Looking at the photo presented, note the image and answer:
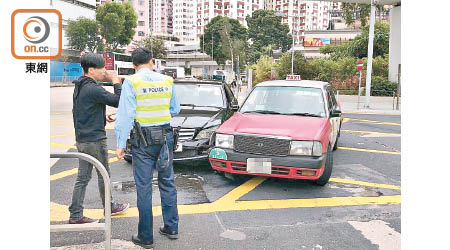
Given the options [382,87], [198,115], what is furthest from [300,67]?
[198,115]

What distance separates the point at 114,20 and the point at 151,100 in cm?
5965

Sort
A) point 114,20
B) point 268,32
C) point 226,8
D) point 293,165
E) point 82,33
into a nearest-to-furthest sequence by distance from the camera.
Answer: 1. point 293,165
2. point 82,33
3. point 114,20
4. point 268,32
5. point 226,8

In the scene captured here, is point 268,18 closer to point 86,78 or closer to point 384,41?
point 384,41

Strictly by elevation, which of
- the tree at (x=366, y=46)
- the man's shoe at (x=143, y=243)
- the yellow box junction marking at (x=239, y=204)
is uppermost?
the tree at (x=366, y=46)

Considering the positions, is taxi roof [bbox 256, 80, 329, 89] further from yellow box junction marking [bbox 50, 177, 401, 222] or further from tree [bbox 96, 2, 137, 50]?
tree [bbox 96, 2, 137, 50]

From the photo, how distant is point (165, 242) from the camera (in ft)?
13.0

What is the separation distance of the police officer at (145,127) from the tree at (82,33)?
183 feet

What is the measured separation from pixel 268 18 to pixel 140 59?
9420 cm

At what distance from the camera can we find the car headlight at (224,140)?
5.68m

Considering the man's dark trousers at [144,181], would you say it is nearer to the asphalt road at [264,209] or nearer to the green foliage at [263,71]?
the asphalt road at [264,209]

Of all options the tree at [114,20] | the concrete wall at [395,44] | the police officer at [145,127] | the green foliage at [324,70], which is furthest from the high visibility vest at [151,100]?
the tree at [114,20]

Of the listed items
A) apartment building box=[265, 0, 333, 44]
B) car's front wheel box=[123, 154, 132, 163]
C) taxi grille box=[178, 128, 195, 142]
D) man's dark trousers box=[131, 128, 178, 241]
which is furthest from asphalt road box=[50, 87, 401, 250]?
apartment building box=[265, 0, 333, 44]

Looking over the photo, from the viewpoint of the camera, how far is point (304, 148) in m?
5.36

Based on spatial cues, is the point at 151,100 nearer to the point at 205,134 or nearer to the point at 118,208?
the point at 118,208
